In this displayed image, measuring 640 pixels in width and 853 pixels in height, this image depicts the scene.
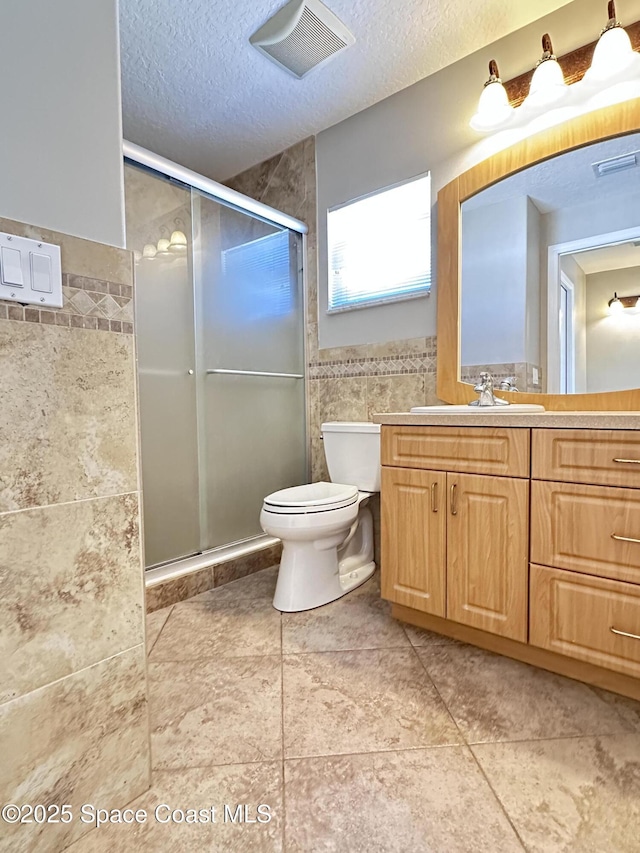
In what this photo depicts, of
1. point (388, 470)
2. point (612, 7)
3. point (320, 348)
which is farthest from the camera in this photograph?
point (320, 348)

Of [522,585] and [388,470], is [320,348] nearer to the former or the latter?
[388,470]

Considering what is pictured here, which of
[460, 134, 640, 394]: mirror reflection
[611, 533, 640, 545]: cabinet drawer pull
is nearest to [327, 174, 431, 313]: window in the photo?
[460, 134, 640, 394]: mirror reflection

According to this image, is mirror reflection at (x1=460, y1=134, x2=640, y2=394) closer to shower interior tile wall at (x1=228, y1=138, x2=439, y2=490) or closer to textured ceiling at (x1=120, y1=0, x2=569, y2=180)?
shower interior tile wall at (x1=228, y1=138, x2=439, y2=490)

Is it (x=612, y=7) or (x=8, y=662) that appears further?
(x=612, y=7)

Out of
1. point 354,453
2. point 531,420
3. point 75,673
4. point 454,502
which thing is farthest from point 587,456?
point 75,673

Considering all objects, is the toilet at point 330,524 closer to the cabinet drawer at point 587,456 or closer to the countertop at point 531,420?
the countertop at point 531,420

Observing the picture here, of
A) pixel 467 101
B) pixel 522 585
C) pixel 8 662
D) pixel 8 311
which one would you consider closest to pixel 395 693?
pixel 522 585

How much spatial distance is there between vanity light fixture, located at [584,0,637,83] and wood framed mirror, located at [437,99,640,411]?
0.11 meters

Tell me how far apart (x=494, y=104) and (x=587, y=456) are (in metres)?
1.47

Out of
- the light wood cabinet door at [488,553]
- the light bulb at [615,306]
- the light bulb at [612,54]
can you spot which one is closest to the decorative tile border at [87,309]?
the light wood cabinet door at [488,553]

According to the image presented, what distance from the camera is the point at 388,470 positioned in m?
1.64

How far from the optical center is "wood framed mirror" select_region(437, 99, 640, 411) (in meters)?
1.55

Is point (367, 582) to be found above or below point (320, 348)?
below

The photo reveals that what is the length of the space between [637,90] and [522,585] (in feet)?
5.60
